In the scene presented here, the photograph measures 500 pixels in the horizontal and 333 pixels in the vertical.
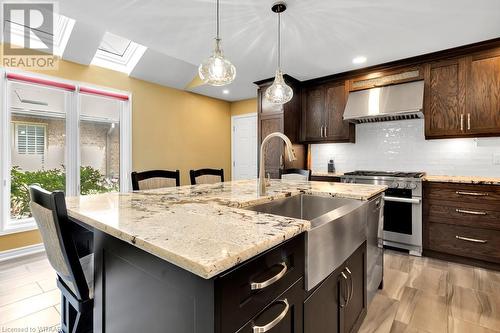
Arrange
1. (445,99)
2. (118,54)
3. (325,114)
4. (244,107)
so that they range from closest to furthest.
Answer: (445,99) < (118,54) < (325,114) < (244,107)

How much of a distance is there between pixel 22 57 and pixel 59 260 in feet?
10.2

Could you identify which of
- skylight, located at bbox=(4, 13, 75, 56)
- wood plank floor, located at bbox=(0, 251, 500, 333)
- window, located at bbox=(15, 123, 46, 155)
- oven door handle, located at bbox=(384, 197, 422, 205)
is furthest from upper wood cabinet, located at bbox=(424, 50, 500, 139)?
window, located at bbox=(15, 123, 46, 155)

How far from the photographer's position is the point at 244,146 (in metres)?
5.53

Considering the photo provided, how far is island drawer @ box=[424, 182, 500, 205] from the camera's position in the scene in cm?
259

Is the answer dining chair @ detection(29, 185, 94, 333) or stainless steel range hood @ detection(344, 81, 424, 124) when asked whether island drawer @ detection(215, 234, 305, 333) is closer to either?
dining chair @ detection(29, 185, 94, 333)

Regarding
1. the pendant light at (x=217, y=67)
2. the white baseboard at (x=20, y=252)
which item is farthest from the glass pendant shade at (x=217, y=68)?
the white baseboard at (x=20, y=252)

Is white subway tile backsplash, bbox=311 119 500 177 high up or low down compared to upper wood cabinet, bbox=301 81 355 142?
down

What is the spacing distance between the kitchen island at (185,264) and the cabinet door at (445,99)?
10.2 ft

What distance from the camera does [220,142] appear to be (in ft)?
18.1

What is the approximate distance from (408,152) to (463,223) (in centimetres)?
114

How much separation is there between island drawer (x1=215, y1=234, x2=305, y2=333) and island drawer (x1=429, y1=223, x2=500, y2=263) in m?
2.81

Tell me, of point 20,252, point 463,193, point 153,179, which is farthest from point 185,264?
point 20,252

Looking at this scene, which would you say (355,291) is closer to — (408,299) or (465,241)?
(408,299)

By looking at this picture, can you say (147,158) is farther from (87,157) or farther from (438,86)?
(438,86)
